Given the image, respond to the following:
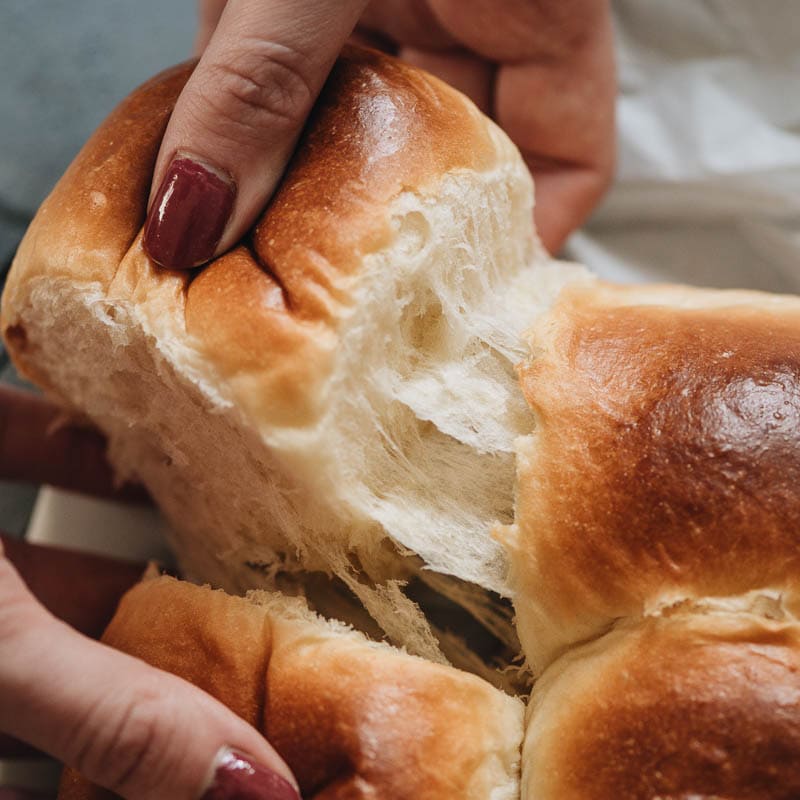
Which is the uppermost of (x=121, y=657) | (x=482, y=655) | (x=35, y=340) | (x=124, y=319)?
(x=124, y=319)

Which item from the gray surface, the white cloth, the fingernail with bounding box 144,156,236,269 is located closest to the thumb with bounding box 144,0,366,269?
the fingernail with bounding box 144,156,236,269

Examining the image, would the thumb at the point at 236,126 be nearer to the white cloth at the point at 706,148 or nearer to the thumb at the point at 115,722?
the thumb at the point at 115,722

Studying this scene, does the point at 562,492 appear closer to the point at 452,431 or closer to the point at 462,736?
the point at 452,431

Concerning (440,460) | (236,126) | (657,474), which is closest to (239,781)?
(440,460)

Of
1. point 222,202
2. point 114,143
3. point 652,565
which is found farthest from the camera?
point 114,143

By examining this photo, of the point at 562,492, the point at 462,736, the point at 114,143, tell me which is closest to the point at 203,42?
→ the point at 114,143

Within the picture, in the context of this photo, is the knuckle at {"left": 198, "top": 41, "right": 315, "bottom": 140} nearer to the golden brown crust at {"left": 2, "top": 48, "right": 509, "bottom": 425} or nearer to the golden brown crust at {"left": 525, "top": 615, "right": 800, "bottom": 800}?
the golden brown crust at {"left": 2, "top": 48, "right": 509, "bottom": 425}
